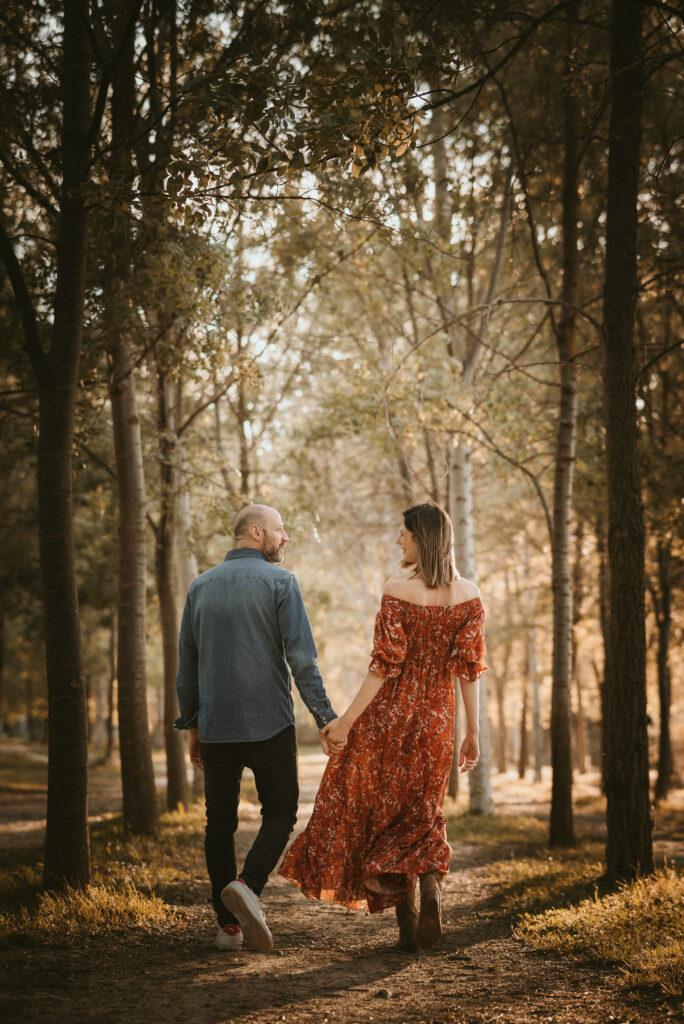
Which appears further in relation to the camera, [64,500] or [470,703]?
[64,500]

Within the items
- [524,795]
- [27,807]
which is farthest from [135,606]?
[524,795]

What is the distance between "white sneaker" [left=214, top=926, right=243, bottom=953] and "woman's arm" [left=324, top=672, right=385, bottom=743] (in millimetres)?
1257

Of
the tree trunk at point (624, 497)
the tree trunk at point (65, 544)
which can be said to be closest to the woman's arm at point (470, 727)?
the tree trunk at point (624, 497)

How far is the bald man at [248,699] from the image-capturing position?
5070 mm

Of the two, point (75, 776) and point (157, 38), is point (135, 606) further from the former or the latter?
point (157, 38)

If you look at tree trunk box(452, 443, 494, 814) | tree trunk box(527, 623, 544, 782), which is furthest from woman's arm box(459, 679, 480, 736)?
tree trunk box(527, 623, 544, 782)

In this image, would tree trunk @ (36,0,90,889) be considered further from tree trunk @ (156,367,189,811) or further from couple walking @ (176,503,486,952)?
tree trunk @ (156,367,189,811)

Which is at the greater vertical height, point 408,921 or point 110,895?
point 408,921

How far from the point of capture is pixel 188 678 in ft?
17.6

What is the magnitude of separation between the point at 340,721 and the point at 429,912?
1221 millimetres

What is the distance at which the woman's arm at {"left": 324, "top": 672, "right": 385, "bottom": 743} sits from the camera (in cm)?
515

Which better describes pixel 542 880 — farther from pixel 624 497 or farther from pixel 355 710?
pixel 355 710

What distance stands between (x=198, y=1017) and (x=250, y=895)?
32.0 inches

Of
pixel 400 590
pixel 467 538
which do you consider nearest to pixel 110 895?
pixel 400 590
